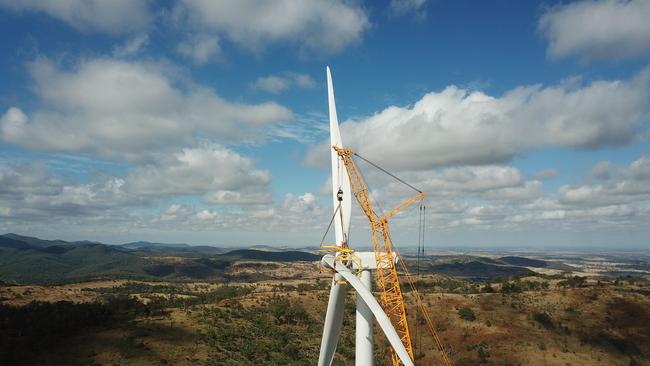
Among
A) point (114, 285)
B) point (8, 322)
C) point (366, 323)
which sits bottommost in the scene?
point (114, 285)

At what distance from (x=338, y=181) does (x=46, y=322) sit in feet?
175

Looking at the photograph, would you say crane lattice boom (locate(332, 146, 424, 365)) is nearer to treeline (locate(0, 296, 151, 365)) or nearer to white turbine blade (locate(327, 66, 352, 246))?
white turbine blade (locate(327, 66, 352, 246))

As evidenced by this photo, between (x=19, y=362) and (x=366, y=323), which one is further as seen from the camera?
(x=19, y=362)

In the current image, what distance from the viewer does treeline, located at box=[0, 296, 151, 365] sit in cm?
5312

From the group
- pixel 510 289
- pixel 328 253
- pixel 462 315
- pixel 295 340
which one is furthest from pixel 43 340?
pixel 510 289

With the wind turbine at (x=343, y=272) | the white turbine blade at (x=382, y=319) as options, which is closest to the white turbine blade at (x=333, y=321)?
the wind turbine at (x=343, y=272)

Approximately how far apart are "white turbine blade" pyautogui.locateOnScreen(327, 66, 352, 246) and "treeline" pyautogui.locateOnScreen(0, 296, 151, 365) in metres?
44.6

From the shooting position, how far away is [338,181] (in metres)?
40.8

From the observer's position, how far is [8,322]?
61.2 metres

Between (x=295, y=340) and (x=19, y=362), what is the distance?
38831 mm

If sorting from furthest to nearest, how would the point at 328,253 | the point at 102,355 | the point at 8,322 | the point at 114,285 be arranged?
the point at 114,285 < the point at 8,322 < the point at 102,355 < the point at 328,253

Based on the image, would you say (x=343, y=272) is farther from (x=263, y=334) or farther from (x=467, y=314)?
(x=467, y=314)

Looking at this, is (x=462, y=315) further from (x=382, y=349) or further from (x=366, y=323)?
(x=366, y=323)

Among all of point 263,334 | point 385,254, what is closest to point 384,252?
point 385,254
